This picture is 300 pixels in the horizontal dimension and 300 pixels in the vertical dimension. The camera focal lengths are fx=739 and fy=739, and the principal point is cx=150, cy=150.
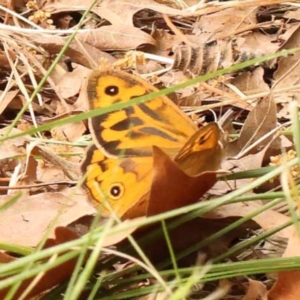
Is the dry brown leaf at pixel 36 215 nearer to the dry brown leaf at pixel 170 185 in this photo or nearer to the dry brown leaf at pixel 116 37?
the dry brown leaf at pixel 170 185

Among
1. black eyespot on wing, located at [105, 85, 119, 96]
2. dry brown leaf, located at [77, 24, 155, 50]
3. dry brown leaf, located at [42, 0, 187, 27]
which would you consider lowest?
black eyespot on wing, located at [105, 85, 119, 96]

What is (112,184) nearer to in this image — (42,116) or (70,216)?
(70,216)

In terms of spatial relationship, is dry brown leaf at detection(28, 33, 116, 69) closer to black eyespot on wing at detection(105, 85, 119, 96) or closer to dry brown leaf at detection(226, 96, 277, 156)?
dry brown leaf at detection(226, 96, 277, 156)

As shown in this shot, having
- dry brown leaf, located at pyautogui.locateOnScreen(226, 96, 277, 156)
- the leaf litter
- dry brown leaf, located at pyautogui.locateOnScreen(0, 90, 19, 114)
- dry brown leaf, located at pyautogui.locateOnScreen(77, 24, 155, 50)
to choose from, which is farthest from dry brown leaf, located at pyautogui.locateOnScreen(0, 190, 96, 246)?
dry brown leaf, located at pyautogui.locateOnScreen(77, 24, 155, 50)

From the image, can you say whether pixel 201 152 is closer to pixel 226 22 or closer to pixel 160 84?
pixel 160 84

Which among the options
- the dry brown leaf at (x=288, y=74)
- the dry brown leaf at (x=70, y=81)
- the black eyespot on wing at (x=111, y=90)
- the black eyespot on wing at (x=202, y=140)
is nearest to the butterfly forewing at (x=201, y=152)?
the black eyespot on wing at (x=202, y=140)

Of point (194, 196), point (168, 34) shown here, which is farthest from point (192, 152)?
point (168, 34)

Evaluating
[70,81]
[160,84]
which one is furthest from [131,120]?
[70,81]
